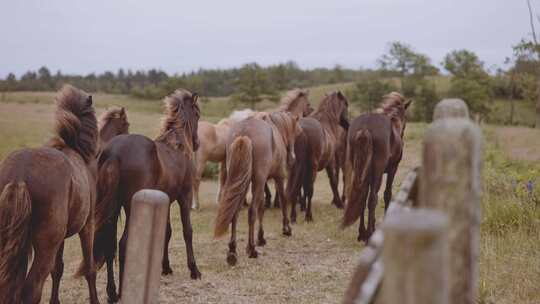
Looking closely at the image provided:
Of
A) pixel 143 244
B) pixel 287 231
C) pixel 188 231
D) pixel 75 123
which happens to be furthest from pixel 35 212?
pixel 287 231

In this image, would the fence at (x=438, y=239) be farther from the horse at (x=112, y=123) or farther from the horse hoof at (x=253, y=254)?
the horse hoof at (x=253, y=254)

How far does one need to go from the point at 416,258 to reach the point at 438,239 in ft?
0.21

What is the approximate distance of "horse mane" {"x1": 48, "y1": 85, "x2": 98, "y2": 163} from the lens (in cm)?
486

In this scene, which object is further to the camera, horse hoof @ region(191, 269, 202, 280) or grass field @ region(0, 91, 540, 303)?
horse hoof @ region(191, 269, 202, 280)

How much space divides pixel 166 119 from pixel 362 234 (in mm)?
3425

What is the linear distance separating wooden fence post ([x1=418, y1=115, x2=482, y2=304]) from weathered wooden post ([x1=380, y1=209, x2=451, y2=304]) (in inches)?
13.0

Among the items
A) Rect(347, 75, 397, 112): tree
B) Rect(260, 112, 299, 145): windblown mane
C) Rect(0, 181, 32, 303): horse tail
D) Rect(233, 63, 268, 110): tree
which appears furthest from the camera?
Rect(233, 63, 268, 110): tree

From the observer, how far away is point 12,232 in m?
3.67

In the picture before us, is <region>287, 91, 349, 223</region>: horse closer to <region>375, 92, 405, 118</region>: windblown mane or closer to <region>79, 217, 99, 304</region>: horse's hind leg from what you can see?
<region>375, 92, 405, 118</region>: windblown mane

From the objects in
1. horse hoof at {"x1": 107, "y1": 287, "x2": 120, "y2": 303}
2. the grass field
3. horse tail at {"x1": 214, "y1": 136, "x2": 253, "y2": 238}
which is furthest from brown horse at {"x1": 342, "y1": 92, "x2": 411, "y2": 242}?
horse hoof at {"x1": 107, "y1": 287, "x2": 120, "y2": 303}

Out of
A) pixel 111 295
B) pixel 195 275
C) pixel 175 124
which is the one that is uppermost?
pixel 175 124

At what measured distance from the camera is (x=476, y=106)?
39.1m

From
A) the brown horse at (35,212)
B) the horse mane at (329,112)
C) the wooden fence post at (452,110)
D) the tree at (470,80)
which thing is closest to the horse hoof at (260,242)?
the horse mane at (329,112)

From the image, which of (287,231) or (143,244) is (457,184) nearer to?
(143,244)
